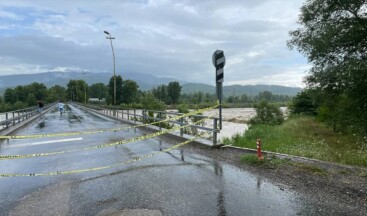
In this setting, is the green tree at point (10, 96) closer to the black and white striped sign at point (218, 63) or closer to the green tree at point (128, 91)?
the green tree at point (128, 91)

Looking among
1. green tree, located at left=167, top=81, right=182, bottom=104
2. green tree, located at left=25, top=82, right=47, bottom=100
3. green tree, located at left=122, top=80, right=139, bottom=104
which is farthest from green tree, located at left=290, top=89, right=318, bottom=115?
green tree, located at left=25, top=82, right=47, bottom=100

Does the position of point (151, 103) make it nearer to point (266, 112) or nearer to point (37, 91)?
point (266, 112)

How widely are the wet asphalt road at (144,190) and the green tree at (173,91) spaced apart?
143639mm

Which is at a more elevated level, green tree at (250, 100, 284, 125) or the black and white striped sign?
the black and white striped sign

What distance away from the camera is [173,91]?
152250 millimetres

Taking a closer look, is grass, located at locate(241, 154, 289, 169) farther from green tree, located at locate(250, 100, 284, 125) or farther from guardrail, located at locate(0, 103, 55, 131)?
green tree, located at locate(250, 100, 284, 125)

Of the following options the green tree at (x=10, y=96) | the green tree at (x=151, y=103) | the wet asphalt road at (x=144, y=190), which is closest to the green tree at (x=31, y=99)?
the green tree at (x=10, y=96)

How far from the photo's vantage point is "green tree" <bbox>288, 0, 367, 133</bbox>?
61.3 feet

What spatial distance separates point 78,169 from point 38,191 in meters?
1.70

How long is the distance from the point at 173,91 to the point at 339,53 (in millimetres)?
132611

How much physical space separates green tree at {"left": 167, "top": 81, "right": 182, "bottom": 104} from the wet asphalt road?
471 feet

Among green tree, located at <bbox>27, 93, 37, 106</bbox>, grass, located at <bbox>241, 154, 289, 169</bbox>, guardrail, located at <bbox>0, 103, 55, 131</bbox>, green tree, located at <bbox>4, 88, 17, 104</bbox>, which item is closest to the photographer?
grass, located at <bbox>241, 154, 289, 169</bbox>

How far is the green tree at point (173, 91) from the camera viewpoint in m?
152

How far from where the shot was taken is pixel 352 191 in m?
5.57
